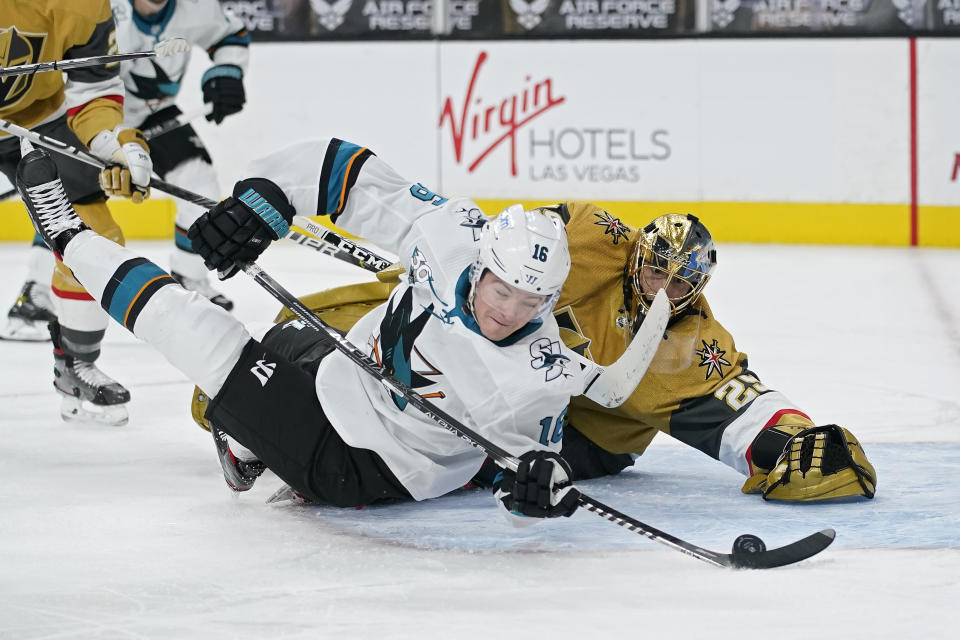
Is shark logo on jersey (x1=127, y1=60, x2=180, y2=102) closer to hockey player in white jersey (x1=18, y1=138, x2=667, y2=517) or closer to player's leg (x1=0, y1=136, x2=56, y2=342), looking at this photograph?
player's leg (x1=0, y1=136, x2=56, y2=342)

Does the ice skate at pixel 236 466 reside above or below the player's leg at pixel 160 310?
below

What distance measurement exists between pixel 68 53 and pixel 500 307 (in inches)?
74.5

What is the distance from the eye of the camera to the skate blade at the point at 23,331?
4777 millimetres

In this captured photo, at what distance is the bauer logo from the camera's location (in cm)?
271

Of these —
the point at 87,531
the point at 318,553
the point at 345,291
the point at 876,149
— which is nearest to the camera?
the point at 318,553

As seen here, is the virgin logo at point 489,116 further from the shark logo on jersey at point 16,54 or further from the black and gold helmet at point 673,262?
the black and gold helmet at point 673,262

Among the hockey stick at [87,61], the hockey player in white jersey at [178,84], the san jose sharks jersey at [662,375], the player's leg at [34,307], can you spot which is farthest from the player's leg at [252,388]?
the hockey player in white jersey at [178,84]

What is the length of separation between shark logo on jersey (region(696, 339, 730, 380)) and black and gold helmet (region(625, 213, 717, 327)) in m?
0.11

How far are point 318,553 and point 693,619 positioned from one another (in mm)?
714

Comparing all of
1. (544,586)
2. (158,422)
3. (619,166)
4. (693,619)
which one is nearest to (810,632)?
(693,619)

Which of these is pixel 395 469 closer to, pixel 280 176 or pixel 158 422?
pixel 280 176

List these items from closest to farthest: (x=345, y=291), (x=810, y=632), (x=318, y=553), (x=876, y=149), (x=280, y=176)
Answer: (x=810, y=632), (x=318, y=553), (x=280, y=176), (x=345, y=291), (x=876, y=149)

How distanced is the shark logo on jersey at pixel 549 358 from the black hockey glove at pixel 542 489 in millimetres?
159

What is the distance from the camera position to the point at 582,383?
2.59 metres
